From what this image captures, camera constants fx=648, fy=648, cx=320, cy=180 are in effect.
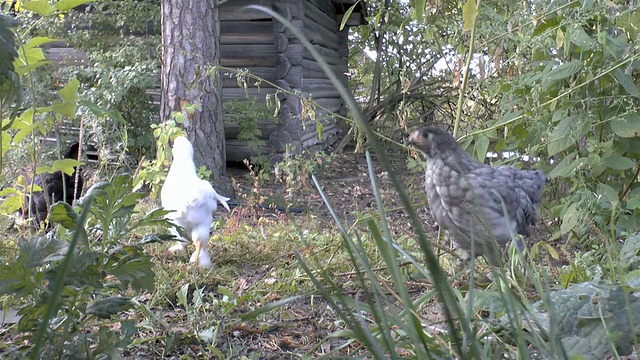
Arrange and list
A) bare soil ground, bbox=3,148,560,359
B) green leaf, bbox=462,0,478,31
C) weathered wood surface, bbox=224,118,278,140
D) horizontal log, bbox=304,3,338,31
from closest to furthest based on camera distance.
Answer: bare soil ground, bbox=3,148,560,359
green leaf, bbox=462,0,478,31
weathered wood surface, bbox=224,118,278,140
horizontal log, bbox=304,3,338,31

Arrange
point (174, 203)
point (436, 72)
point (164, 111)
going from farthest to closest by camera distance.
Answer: point (436, 72)
point (164, 111)
point (174, 203)

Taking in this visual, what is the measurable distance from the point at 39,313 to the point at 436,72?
9.86 m

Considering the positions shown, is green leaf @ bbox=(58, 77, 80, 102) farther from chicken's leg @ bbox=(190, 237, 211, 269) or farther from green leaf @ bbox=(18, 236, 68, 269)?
chicken's leg @ bbox=(190, 237, 211, 269)

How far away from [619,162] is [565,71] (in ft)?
1.80

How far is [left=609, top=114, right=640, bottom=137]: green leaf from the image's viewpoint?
3064 mm

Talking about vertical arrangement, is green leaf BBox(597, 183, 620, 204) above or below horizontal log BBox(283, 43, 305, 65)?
below

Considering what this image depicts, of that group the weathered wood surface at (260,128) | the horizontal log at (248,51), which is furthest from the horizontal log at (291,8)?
the weathered wood surface at (260,128)

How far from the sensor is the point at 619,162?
10.5ft

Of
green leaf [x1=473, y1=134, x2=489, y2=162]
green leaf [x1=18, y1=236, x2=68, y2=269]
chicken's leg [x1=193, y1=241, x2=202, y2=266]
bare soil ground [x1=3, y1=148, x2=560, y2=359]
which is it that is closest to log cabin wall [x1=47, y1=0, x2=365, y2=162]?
bare soil ground [x1=3, y1=148, x2=560, y2=359]

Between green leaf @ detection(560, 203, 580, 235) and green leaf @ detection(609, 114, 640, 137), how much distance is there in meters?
0.40

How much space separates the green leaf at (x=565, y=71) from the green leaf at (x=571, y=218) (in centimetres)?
63

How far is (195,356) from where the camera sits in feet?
6.01

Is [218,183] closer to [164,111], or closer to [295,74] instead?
[164,111]

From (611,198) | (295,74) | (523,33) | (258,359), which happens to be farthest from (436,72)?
(258,359)
